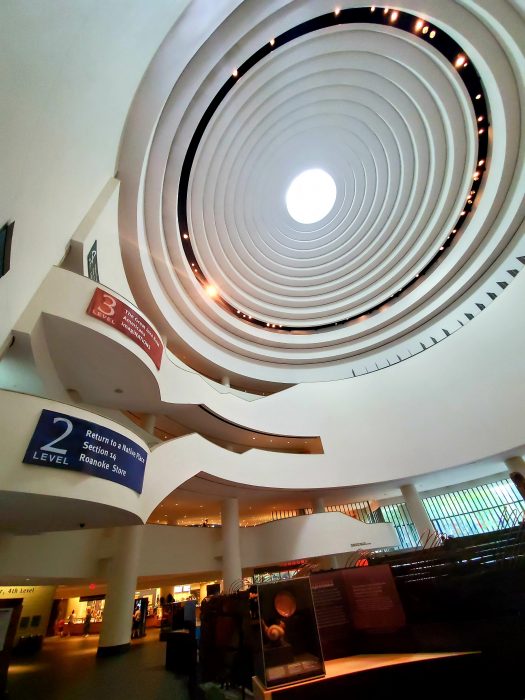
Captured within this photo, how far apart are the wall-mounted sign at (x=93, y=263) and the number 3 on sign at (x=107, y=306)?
985 mm

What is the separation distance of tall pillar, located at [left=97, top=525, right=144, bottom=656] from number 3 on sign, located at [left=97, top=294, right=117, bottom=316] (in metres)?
6.42

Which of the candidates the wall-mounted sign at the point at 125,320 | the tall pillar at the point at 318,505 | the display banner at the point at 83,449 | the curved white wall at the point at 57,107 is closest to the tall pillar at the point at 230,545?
the tall pillar at the point at 318,505

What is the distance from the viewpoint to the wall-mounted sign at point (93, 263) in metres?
7.65

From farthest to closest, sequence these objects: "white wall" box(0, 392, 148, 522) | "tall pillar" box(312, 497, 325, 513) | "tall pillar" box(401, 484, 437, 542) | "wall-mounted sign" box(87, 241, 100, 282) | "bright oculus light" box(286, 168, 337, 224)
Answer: "bright oculus light" box(286, 168, 337, 224)
"tall pillar" box(312, 497, 325, 513)
"tall pillar" box(401, 484, 437, 542)
"wall-mounted sign" box(87, 241, 100, 282)
"white wall" box(0, 392, 148, 522)

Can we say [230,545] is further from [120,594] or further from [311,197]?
[311,197]

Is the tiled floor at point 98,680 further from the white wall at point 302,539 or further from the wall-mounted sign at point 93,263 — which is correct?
the wall-mounted sign at point 93,263

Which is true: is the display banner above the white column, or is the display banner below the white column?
below

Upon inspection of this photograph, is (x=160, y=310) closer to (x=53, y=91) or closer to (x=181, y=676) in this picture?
(x=53, y=91)

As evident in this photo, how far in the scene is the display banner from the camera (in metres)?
4.55

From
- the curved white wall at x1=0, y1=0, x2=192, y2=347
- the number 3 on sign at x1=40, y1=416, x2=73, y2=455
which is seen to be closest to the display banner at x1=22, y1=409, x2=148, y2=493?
the number 3 on sign at x1=40, y1=416, x2=73, y2=455

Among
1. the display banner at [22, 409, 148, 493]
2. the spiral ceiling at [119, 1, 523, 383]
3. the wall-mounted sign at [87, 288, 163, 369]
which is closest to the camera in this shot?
the display banner at [22, 409, 148, 493]

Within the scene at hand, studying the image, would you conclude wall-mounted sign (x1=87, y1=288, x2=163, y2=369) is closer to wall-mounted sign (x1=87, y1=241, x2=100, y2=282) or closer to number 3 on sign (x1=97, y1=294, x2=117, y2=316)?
number 3 on sign (x1=97, y1=294, x2=117, y2=316)

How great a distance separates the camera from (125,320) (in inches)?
292

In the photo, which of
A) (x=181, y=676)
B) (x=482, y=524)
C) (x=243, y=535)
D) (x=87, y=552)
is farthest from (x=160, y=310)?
(x=482, y=524)
